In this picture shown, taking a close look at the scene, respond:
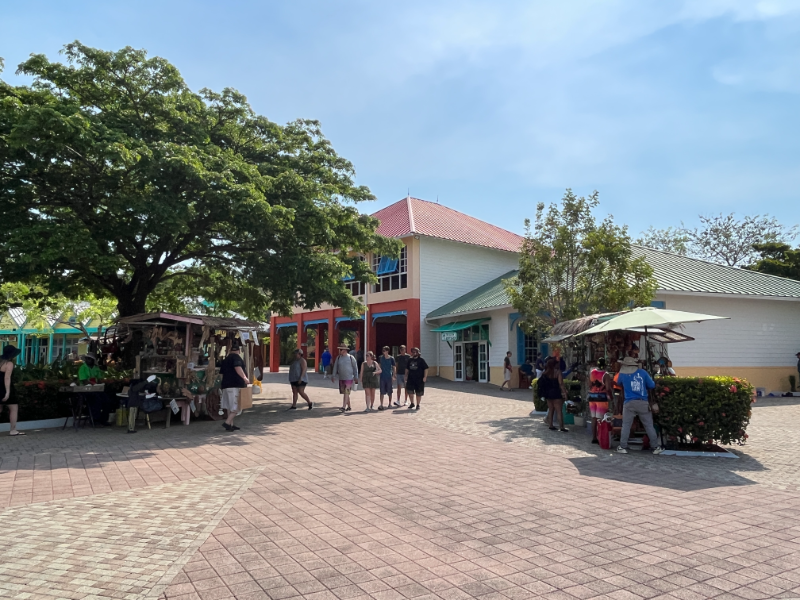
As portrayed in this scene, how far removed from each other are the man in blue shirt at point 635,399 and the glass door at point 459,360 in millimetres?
18276

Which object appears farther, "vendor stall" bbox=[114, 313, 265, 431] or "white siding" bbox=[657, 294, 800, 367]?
"white siding" bbox=[657, 294, 800, 367]

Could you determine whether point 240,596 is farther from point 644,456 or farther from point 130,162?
point 130,162

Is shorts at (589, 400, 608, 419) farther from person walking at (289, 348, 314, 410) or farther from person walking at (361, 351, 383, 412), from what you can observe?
person walking at (289, 348, 314, 410)

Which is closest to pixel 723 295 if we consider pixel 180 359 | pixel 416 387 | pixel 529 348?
pixel 529 348

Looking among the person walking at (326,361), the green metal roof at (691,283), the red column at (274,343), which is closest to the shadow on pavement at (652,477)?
the green metal roof at (691,283)

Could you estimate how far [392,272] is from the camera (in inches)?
1167

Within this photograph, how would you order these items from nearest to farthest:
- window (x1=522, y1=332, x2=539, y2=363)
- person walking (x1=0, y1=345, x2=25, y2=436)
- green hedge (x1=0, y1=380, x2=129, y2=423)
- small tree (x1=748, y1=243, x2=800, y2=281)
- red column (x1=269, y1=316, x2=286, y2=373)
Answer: person walking (x1=0, y1=345, x2=25, y2=436)
green hedge (x1=0, y1=380, x2=129, y2=423)
window (x1=522, y1=332, x2=539, y2=363)
small tree (x1=748, y1=243, x2=800, y2=281)
red column (x1=269, y1=316, x2=286, y2=373)

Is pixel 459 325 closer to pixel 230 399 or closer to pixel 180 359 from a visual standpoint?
pixel 180 359

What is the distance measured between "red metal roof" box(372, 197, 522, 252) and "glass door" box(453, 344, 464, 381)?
5.26 meters

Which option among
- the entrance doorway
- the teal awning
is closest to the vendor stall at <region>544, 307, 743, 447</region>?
the teal awning

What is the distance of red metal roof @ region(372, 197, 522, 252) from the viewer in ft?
95.0

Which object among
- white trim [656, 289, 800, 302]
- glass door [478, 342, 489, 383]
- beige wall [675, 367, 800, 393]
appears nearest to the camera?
white trim [656, 289, 800, 302]

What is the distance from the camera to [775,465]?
27.0 ft

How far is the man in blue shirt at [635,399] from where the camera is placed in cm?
888
